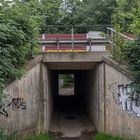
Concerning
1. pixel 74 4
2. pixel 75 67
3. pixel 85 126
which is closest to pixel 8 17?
pixel 75 67

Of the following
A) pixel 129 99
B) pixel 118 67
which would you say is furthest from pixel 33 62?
pixel 129 99

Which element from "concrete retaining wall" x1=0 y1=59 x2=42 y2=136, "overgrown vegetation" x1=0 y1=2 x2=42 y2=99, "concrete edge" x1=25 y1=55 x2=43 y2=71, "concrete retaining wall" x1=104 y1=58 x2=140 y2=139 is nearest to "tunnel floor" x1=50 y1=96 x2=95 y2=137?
"concrete retaining wall" x1=104 y1=58 x2=140 y2=139

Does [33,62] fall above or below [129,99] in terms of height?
above

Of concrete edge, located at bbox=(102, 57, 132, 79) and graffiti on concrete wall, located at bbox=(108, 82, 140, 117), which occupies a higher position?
concrete edge, located at bbox=(102, 57, 132, 79)

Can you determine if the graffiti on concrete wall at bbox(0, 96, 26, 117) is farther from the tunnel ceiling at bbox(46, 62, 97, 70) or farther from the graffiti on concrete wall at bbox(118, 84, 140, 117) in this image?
the graffiti on concrete wall at bbox(118, 84, 140, 117)

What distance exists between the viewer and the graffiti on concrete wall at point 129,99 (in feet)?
45.8

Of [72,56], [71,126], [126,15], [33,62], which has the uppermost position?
[126,15]

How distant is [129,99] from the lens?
1427 cm

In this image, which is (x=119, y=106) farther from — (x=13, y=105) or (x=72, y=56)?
(x=13, y=105)

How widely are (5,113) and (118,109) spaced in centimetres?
423

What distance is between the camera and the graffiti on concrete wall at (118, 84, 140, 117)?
1396 cm

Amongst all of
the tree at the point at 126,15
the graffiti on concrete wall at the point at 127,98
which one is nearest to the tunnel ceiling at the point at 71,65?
the tree at the point at 126,15

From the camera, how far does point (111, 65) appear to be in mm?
15594

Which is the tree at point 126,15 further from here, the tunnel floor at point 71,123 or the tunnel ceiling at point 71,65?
the tunnel floor at point 71,123
